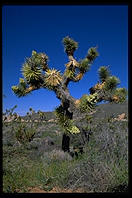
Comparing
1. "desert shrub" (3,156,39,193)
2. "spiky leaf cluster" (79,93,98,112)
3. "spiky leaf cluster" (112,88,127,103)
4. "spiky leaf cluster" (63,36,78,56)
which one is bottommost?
"desert shrub" (3,156,39,193)

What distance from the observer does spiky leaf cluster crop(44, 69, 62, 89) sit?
9.66 metres

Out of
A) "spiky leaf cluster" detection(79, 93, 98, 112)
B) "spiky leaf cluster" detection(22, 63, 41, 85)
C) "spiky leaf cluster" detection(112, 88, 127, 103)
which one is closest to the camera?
"spiky leaf cluster" detection(79, 93, 98, 112)

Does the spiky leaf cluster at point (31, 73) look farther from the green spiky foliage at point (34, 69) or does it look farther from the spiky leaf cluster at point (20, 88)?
the spiky leaf cluster at point (20, 88)

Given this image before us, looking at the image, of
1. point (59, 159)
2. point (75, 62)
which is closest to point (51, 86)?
point (75, 62)

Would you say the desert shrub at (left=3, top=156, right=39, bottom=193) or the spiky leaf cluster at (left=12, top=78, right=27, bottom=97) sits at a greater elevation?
the spiky leaf cluster at (left=12, top=78, right=27, bottom=97)

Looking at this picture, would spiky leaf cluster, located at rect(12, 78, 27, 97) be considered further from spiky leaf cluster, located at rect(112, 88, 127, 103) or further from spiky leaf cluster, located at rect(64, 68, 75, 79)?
spiky leaf cluster, located at rect(112, 88, 127, 103)

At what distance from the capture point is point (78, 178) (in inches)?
212

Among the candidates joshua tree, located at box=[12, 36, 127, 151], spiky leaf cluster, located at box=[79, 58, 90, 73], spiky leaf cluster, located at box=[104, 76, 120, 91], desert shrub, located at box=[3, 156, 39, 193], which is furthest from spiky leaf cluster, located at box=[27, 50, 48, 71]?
desert shrub, located at box=[3, 156, 39, 193]

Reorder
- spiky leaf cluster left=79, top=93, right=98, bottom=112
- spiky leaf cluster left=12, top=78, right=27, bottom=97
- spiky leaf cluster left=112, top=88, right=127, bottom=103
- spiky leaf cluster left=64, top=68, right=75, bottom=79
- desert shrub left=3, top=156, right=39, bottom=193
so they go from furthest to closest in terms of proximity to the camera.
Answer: spiky leaf cluster left=12, top=78, right=27, bottom=97 → spiky leaf cluster left=112, top=88, right=127, bottom=103 → spiky leaf cluster left=64, top=68, right=75, bottom=79 → spiky leaf cluster left=79, top=93, right=98, bottom=112 → desert shrub left=3, top=156, right=39, bottom=193

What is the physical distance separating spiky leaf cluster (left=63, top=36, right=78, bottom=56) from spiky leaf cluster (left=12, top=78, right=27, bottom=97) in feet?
6.68

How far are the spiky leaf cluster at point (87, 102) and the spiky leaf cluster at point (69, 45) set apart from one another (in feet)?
6.56

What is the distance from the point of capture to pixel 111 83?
392 inches

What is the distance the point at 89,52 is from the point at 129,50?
7.62 metres

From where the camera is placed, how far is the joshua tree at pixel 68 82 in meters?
9.55
